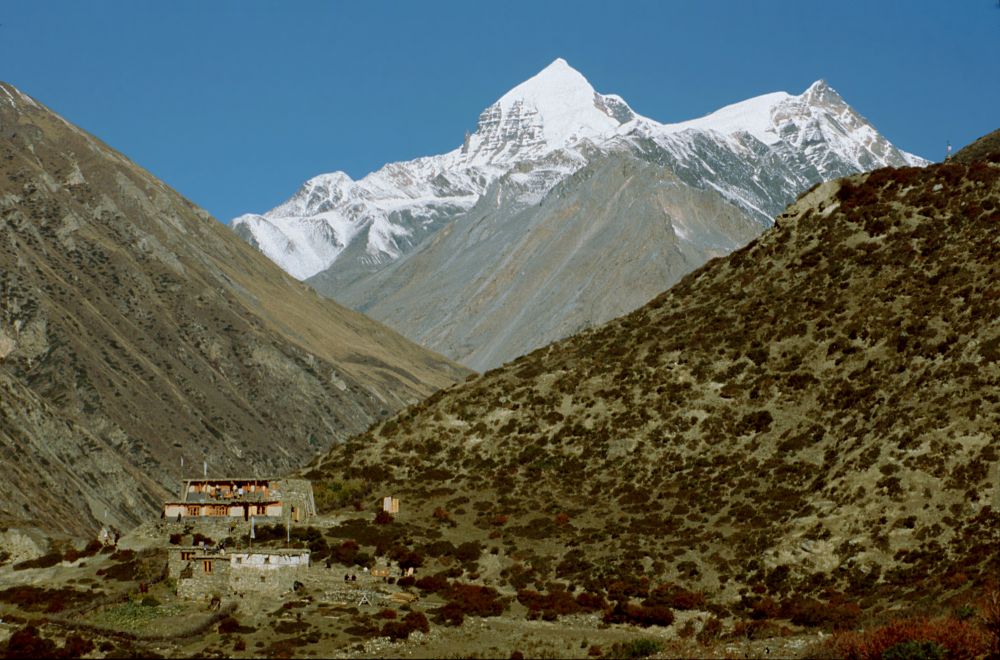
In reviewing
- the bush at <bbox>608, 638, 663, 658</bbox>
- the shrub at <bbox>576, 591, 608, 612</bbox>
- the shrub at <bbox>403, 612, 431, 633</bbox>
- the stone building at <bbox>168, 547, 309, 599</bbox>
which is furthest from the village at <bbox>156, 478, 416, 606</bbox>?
the bush at <bbox>608, 638, 663, 658</bbox>

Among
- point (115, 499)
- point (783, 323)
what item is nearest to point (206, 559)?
point (783, 323)

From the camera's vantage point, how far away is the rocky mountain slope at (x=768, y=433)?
72562mm

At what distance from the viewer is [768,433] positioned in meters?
91.0

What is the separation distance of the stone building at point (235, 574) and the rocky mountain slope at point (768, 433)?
41.7ft

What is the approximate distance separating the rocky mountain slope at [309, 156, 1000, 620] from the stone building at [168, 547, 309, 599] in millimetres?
12698

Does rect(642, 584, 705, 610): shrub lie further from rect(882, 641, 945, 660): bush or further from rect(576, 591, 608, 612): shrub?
rect(882, 641, 945, 660): bush

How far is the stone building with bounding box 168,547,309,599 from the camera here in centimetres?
6819

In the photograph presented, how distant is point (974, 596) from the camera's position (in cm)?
5744

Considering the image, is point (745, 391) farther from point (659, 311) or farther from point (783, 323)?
point (659, 311)

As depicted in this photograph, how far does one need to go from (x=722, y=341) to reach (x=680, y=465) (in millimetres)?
15120

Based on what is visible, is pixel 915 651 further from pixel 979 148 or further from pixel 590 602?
pixel 979 148

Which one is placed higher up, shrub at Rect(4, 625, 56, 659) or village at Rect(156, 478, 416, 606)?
village at Rect(156, 478, 416, 606)

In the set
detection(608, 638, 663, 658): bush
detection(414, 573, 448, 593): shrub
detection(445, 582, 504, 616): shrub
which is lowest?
detection(608, 638, 663, 658): bush

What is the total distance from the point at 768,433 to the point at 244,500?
32.5m
